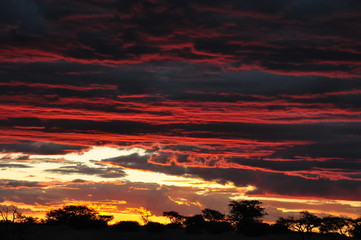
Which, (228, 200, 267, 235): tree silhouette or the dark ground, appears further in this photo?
(228, 200, 267, 235): tree silhouette

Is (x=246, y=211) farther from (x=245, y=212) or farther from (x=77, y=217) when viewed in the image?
(x=77, y=217)

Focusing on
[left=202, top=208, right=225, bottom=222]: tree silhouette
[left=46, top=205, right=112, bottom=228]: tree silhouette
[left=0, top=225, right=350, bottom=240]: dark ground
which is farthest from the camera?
[left=202, top=208, right=225, bottom=222]: tree silhouette

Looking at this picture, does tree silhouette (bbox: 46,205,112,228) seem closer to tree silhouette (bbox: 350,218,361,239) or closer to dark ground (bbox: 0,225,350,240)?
dark ground (bbox: 0,225,350,240)

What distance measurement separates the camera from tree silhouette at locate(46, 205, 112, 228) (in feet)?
245

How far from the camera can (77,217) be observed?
248 ft

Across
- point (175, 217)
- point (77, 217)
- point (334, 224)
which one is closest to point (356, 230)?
point (334, 224)

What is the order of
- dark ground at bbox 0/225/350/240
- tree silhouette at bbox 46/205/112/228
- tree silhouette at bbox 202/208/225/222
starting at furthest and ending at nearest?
tree silhouette at bbox 202/208/225/222 < tree silhouette at bbox 46/205/112/228 < dark ground at bbox 0/225/350/240

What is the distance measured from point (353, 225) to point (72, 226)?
4367cm

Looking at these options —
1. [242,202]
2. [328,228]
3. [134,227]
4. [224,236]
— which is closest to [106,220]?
[134,227]

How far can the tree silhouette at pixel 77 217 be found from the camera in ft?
245

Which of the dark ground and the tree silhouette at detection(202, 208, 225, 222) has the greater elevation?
the tree silhouette at detection(202, 208, 225, 222)

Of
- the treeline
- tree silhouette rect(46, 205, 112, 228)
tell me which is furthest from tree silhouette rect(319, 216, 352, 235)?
tree silhouette rect(46, 205, 112, 228)

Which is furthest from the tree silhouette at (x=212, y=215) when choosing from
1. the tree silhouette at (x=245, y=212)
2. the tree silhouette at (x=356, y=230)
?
the tree silhouette at (x=356, y=230)

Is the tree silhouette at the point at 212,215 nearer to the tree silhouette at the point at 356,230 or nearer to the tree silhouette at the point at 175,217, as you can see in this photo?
the tree silhouette at the point at 175,217
